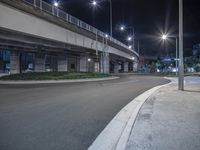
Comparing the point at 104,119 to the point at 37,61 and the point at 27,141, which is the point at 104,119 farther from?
the point at 37,61

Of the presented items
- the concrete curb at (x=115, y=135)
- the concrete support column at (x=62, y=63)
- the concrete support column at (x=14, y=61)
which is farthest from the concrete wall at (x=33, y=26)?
the concrete support column at (x=14, y=61)

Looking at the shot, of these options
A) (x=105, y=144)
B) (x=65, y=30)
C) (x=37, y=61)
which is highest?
(x=65, y=30)

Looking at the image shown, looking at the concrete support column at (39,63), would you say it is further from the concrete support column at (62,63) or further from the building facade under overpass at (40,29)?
the concrete support column at (62,63)

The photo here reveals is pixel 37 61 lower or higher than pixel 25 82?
higher

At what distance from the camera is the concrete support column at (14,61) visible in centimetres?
3834

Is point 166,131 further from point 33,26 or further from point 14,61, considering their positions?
point 14,61

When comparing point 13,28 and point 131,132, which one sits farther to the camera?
point 13,28

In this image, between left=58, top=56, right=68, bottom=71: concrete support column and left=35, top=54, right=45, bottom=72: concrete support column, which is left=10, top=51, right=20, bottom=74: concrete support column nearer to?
left=35, top=54, right=45, bottom=72: concrete support column

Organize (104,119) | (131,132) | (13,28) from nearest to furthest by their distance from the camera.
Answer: (131,132) < (104,119) < (13,28)

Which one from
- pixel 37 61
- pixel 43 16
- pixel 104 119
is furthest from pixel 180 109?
pixel 37 61

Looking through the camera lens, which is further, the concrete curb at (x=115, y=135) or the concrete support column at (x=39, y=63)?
the concrete support column at (x=39, y=63)

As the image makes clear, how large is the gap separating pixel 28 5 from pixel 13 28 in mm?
2652

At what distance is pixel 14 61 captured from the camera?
38.7 metres

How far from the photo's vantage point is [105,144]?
4176 mm
